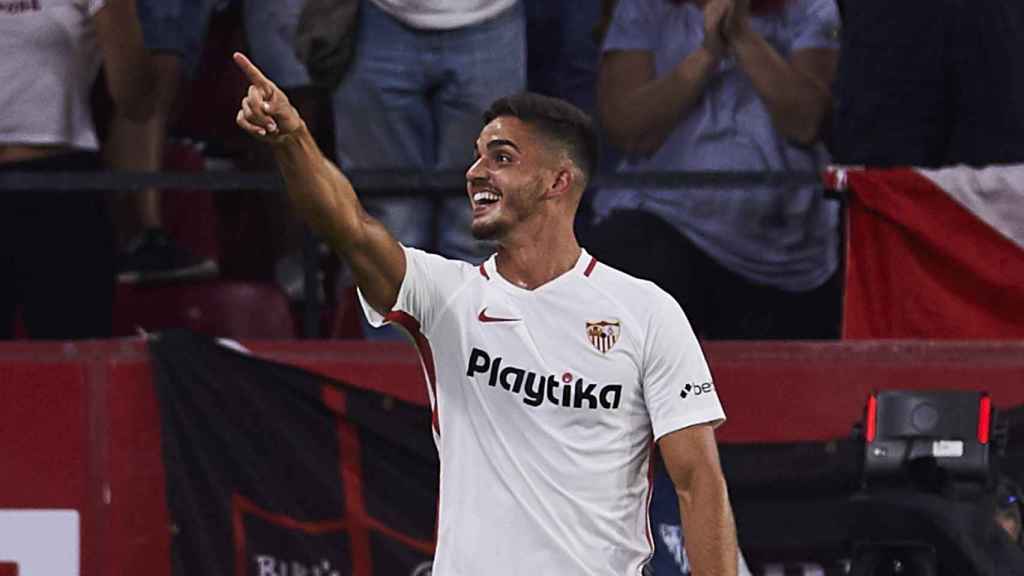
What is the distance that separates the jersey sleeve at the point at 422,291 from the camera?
5.11 m

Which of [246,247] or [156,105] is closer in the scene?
[156,105]

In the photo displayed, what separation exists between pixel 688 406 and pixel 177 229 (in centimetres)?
344

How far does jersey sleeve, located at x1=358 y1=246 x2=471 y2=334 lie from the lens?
5105mm

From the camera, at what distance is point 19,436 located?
7098mm

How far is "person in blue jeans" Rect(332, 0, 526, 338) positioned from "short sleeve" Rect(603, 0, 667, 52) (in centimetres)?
32

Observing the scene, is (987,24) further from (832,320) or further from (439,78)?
(439,78)

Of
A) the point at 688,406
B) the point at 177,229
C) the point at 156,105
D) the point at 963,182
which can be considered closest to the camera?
the point at 688,406

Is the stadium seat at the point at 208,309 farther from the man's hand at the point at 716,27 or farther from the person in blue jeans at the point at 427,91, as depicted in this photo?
the man's hand at the point at 716,27

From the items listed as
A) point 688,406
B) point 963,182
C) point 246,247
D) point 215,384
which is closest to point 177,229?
point 246,247

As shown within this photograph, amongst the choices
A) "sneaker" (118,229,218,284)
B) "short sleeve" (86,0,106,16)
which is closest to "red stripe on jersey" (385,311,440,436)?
"short sleeve" (86,0,106,16)

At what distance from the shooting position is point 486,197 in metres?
5.14

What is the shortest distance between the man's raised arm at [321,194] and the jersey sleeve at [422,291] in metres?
0.02

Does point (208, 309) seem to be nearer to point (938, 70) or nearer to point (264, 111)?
point (938, 70)

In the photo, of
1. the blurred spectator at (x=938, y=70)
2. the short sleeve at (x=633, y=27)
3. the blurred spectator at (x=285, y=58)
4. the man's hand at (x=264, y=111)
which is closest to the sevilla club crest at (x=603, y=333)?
the man's hand at (x=264, y=111)
